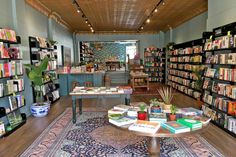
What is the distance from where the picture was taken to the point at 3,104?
4.26 meters

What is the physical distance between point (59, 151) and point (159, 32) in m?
11.5

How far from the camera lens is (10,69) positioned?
4242 millimetres

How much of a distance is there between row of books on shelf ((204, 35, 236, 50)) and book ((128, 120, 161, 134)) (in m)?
2.73

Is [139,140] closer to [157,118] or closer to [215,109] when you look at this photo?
[157,118]

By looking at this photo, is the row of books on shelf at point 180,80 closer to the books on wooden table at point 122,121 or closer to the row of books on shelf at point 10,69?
the books on wooden table at point 122,121

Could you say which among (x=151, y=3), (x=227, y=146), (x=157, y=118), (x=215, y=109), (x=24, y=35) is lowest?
(x=227, y=146)

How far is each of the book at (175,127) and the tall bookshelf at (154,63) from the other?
34.5ft

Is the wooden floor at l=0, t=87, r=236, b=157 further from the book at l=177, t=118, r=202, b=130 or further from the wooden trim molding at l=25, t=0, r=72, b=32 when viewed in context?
the wooden trim molding at l=25, t=0, r=72, b=32

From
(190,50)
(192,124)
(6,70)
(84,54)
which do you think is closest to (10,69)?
(6,70)

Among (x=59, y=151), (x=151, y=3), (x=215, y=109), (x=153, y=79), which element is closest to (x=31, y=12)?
(x=151, y=3)

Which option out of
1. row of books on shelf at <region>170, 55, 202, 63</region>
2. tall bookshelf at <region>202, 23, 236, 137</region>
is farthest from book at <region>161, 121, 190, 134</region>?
row of books on shelf at <region>170, 55, 202, 63</region>

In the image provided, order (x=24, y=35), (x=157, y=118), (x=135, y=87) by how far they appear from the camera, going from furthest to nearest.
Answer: (x=135, y=87), (x=24, y=35), (x=157, y=118)

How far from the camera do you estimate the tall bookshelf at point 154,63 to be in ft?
41.3

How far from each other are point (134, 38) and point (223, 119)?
10.1 meters
